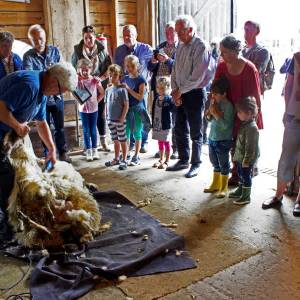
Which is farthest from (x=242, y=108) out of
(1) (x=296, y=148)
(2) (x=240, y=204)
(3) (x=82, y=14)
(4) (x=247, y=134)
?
(3) (x=82, y=14)

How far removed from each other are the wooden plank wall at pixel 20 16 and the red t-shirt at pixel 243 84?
3367 millimetres

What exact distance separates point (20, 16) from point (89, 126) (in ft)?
6.65

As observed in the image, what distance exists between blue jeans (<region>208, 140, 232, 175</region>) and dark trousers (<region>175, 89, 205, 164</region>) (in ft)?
1.74

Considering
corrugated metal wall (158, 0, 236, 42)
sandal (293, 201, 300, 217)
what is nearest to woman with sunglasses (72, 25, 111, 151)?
corrugated metal wall (158, 0, 236, 42)

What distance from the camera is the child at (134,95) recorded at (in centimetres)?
511

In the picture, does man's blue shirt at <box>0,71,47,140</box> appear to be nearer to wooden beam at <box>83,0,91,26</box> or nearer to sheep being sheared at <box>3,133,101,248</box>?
sheep being sheared at <box>3,133,101,248</box>

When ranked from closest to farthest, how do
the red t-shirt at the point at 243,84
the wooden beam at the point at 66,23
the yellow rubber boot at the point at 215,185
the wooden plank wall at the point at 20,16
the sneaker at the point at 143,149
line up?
the red t-shirt at the point at 243,84 → the yellow rubber boot at the point at 215,185 → the wooden plank wall at the point at 20,16 → the sneaker at the point at 143,149 → the wooden beam at the point at 66,23

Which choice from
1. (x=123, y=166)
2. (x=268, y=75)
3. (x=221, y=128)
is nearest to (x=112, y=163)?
(x=123, y=166)

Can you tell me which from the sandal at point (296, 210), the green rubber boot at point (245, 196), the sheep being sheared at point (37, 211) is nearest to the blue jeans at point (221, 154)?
the green rubber boot at point (245, 196)

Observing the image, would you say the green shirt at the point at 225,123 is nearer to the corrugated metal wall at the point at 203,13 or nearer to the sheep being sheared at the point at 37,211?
the sheep being sheared at the point at 37,211

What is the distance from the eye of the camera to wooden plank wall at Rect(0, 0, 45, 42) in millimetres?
5848

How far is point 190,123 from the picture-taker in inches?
187

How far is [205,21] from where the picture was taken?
7.20 meters

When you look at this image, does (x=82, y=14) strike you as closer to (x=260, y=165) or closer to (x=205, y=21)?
(x=205, y=21)
